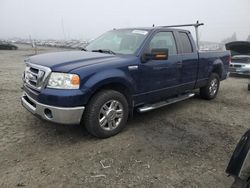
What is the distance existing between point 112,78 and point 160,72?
1210 millimetres

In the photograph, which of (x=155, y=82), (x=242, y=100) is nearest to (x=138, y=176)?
(x=155, y=82)

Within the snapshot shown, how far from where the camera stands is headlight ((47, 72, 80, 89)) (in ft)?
11.7

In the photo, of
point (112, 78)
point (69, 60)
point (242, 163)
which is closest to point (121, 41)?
point (112, 78)

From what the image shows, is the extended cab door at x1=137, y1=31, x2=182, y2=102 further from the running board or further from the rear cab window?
the rear cab window

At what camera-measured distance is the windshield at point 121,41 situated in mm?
4669

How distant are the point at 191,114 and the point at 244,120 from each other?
42.2 inches

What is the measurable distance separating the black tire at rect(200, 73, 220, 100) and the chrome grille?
4.37m

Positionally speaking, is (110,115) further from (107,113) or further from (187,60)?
(187,60)

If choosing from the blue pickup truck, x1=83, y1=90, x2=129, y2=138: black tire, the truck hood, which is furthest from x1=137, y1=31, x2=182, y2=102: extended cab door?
the truck hood

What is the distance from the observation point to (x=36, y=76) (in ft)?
12.8

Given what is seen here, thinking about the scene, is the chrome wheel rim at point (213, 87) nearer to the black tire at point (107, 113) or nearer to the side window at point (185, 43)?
the side window at point (185, 43)

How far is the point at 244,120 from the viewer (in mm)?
5250

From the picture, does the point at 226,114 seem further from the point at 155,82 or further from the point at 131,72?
the point at 131,72

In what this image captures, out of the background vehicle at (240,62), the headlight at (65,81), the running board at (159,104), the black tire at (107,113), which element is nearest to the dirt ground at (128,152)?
the black tire at (107,113)
